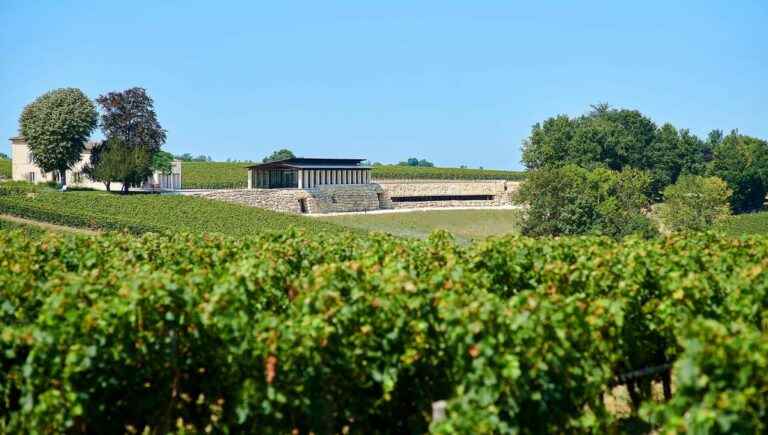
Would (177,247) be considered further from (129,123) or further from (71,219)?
(129,123)

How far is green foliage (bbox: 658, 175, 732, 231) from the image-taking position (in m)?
Result: 64.0

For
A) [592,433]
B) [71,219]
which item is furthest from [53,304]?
[71,219]

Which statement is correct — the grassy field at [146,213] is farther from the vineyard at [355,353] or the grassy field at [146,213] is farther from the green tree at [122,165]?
the vineyard at [355,353]

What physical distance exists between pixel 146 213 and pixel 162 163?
54.4 feet

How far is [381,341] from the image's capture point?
9664mm

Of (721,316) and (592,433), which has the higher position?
(721,316)

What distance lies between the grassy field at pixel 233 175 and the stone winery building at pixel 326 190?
14.4 ft

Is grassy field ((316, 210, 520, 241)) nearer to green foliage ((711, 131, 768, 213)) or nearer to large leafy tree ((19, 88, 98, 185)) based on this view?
large leafy tree ((19, 88, 98, 185))

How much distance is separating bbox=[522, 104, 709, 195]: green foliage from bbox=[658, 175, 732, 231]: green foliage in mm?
15511

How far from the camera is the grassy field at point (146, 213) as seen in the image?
43.7m

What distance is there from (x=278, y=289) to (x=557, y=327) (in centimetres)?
439

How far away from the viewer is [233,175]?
3332 inches

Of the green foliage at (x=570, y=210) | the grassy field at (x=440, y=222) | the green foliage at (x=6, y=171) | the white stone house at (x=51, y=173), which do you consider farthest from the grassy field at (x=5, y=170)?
the green foliage at (x=570, y=210)

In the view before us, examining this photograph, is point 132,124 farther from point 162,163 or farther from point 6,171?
point 6,171
